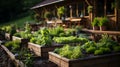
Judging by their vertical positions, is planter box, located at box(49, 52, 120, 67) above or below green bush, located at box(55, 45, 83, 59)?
below

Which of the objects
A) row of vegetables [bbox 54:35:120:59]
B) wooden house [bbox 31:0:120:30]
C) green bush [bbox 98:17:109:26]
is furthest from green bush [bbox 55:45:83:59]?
green bush [bbox 98:17:109:26]

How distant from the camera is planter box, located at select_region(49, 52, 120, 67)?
6.23m

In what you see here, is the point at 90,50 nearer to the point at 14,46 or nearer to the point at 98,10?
the point at 14,46

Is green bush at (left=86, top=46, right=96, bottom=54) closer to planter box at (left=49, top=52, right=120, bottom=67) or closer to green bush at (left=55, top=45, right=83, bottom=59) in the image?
green bush at (left=55, top=45, right=83, bottom=59)

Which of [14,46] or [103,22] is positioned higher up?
[103,22]

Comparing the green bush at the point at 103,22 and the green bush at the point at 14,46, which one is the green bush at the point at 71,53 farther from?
the green bush at the point at 103,22

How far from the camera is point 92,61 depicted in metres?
6.41

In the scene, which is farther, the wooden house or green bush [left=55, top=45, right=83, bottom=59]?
the wooden house

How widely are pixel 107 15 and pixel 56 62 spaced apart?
24.6ft

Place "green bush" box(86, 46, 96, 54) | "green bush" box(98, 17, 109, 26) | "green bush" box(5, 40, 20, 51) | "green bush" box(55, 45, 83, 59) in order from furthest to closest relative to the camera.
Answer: "green bush" box(98, 17, 109, 26)
"green bush" box(5, 40, 20, 51)
"green bush" box(86, 46, 96, 54)
"green bush" box(55, 45, 83, 59)

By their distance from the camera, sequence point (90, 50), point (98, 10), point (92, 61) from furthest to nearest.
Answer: point (98, 10)
point (90, 50)
point (92, 61)

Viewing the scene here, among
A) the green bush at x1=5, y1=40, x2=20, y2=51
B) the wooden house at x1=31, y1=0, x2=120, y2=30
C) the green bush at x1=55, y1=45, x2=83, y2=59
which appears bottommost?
the green bush at x1=5, y1=40, x2=20, y2=51

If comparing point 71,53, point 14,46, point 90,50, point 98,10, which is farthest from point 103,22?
point 71,53

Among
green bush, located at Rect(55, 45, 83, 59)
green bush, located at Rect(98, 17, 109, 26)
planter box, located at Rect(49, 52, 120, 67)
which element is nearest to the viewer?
planter box, located at Rect(49, 52, 120, 67)
